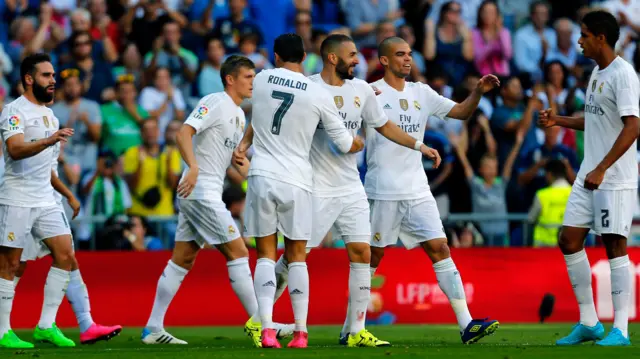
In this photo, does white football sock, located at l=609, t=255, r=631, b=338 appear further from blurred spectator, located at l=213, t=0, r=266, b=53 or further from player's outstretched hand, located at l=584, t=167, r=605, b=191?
blurred spectator, located at l=213, t=0, r=266, b=53

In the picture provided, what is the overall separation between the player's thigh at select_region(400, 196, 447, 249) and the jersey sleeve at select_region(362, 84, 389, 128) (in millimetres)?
1029

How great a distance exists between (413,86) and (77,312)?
4167 millimetres

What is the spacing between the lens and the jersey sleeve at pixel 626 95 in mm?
10945

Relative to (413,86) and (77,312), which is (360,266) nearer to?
(413,86)

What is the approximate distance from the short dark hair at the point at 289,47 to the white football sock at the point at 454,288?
8.02 ft

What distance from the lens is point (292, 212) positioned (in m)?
11.2

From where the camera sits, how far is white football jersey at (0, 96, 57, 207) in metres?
12.3

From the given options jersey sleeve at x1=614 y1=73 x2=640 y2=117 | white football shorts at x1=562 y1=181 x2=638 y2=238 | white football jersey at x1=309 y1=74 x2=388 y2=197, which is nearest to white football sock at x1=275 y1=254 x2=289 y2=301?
white football jersey at x1=309 y1=74 x2=388 y2=197

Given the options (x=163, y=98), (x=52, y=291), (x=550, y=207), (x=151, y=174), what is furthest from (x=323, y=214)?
(x=163, y=98)

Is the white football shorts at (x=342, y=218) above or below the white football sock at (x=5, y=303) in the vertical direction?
above

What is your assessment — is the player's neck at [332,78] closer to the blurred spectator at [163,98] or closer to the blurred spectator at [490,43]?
the blurred spectator at [163,98]

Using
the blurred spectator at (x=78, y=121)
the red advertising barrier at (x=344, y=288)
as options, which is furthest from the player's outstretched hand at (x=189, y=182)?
the blurred spectator at (x=78, y=121)

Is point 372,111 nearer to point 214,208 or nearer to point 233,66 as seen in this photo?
point 233,66

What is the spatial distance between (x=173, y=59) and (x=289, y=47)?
29.8 feet
